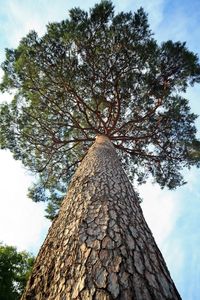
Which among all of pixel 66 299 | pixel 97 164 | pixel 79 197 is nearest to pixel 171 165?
pixel 97 164

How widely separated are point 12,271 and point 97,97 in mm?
6768

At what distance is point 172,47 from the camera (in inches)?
310

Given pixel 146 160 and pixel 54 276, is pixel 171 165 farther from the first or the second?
pixel 54 276

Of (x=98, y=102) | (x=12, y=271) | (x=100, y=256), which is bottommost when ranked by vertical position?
(x=100, y=256)

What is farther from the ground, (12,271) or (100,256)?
(12,271)

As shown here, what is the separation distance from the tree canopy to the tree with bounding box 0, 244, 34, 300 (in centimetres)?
259

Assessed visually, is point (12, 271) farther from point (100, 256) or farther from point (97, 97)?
point (100, 256)

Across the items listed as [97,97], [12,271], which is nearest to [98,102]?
[97,97]

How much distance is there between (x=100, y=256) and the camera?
2088mm

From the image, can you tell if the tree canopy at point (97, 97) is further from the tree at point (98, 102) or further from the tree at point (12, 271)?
the tree at point (12, 271)

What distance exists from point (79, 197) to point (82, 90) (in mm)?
5937

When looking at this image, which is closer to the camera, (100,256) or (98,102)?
(100,256)

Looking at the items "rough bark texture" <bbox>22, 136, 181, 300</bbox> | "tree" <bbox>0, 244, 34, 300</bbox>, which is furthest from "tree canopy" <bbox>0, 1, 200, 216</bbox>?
"rough bark texture" <bbox>22, 136, 181, 300</bbox>

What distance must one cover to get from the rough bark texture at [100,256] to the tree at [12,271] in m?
7.11
